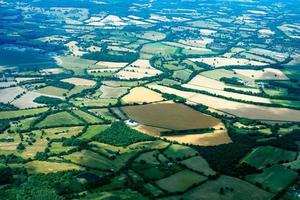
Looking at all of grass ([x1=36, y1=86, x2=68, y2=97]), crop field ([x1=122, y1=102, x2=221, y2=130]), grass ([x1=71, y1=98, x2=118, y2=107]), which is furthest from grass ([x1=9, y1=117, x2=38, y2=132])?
grass ([x1=36, y1=86, x2=68, y2=97])

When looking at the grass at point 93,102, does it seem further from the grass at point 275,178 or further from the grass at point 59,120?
the grass at point 275,178

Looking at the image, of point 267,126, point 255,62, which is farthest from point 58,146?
point 255,62

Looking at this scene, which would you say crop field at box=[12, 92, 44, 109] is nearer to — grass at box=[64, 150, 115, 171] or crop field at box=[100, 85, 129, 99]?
crop field at box=[100, 85, 129, 99]

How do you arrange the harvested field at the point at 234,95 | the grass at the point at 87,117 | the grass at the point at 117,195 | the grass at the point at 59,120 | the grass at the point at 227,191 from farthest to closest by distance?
the harvested field at the point at 234,95, the grass at the point at 87,117, the grass at the point at 59,120, the grass at the point at 227,191, the grass at the point at 117,195

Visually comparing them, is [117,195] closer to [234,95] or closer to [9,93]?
[9,93]

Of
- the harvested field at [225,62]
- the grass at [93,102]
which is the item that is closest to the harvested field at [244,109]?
the grass at [93,102]

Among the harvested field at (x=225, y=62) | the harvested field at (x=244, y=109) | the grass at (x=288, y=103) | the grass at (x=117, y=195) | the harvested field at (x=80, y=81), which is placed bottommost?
the harvested field at (x=225, y=62)
